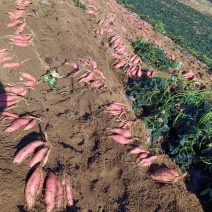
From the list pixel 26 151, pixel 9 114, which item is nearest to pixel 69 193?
pixel 26 151

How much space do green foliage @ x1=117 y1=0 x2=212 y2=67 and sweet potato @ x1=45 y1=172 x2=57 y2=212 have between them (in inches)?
356

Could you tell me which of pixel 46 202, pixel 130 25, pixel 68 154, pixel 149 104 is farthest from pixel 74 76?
pixel 130 25

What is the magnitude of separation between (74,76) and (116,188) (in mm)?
2307

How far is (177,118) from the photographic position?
14.9 feet

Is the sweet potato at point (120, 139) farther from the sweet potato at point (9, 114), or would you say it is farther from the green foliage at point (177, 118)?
the sweet potato at point (9, 114)

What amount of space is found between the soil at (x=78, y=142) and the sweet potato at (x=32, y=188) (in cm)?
6

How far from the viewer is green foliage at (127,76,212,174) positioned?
13.3ft

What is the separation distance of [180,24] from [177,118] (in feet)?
38.7

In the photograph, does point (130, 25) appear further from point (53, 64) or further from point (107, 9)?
point (53, 64)

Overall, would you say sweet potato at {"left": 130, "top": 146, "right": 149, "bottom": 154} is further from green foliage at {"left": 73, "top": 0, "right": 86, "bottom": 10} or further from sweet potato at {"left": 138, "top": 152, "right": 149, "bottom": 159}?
green foliage at {"left": 73, "top": 0, "right": 86, "bottom": 10}

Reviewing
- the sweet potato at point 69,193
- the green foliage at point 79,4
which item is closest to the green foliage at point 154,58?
the green foliage at point 79,4

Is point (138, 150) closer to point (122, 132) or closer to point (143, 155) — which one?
point (143, 155)

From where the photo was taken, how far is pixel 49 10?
678 cm

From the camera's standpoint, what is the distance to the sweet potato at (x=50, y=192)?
267 cm
